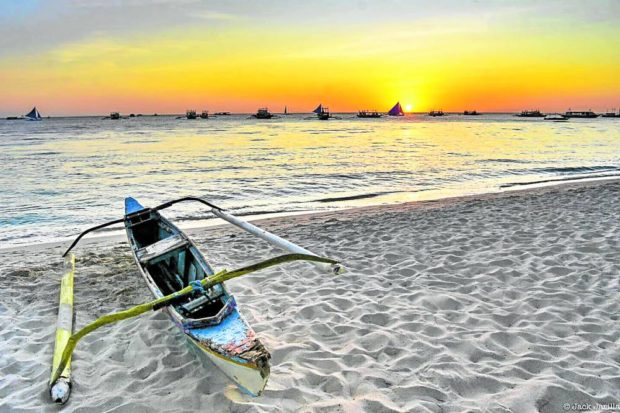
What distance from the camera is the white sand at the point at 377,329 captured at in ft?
11.9

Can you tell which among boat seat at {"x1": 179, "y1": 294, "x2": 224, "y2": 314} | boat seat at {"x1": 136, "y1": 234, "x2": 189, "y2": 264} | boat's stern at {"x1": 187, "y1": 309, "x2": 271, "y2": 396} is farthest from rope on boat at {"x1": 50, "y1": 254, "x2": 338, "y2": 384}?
boat seat at {"x1": 136, "y1": 234, "x2": 189, "y2": 264}

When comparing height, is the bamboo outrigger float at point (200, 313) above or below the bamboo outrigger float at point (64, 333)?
above

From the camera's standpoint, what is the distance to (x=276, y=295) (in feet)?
19.1

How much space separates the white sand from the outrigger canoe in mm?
414

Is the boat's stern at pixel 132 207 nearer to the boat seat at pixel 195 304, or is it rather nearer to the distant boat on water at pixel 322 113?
the boat seat at pixel 195 304

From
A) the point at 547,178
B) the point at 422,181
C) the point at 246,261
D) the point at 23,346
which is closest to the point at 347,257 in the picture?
the point at 246,261

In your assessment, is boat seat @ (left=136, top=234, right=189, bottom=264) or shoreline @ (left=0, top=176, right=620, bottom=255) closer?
boat seat @ (left=136, top=234, right=189, bottom=264)

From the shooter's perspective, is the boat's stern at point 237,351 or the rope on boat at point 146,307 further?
the rope on boat at point 146,307

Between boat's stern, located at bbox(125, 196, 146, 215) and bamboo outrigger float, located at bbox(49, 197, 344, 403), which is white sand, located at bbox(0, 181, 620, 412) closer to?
bamboo outrigger float, located at bbox(49, 197, 344, 403)

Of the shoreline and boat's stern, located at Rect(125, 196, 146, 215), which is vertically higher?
boat's stern, located at Rect(125, 196, 146, 215)

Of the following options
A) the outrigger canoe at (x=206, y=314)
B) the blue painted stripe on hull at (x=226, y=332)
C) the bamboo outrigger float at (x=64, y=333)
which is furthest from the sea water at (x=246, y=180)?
the blue painted stripe on hull at (x=226, y=332)

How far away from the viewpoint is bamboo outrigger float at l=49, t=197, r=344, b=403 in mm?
3389

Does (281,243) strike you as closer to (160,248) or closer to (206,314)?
(160,248)

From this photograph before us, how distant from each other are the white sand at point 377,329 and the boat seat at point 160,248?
2.19 ft
